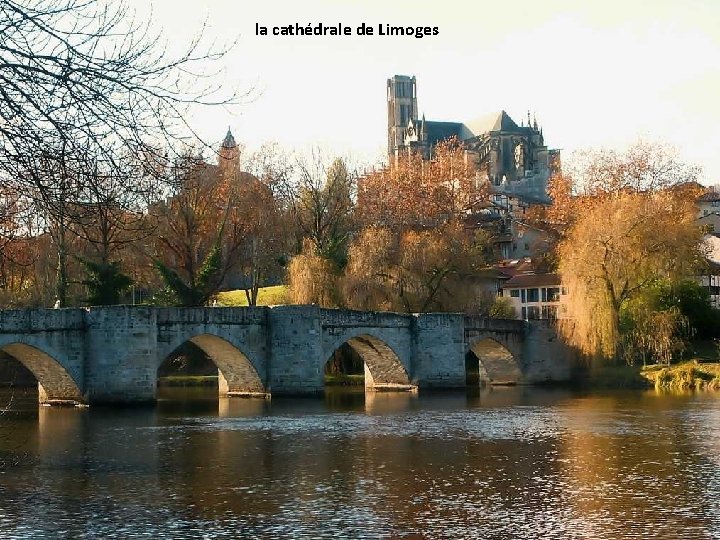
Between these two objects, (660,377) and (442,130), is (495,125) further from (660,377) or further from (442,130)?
(660,377)

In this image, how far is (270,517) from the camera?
16844 mm

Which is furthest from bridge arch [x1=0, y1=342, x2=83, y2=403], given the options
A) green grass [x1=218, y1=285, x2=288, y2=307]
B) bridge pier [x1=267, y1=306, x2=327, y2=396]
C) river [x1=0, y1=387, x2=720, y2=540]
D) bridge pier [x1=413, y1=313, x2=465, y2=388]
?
green grass [x1=218, y1=285, x2=288, y2=307]

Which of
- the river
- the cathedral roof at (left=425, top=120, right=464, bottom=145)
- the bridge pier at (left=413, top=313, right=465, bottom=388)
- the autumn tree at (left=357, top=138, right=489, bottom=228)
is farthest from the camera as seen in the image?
the cathedral roof at (left=425, top=120, right=464, bottom=145)

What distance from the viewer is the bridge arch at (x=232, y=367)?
40.8 metres

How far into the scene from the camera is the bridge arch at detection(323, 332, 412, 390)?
150 ft

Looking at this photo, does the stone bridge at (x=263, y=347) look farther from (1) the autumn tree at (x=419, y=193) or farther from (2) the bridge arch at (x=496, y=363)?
(1) the autumn tree at (x=419, y=193)

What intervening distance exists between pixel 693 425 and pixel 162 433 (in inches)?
514

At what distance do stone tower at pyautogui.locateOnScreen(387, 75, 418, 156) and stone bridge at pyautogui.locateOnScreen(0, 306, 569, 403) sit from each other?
89082mm

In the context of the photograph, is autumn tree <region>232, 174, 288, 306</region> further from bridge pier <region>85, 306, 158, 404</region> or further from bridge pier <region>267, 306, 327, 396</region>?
bridge pier <region>85, 306, 158, 404</region>

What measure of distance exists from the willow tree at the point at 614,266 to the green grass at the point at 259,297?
56.1 ft

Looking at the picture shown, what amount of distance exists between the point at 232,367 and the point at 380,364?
7372mm

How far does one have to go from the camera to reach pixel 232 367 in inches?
1673

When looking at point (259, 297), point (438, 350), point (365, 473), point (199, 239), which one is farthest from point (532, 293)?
point (365, 473)

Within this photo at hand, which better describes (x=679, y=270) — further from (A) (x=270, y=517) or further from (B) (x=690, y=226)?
(A) (x=270, y=517)
